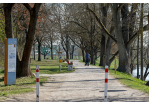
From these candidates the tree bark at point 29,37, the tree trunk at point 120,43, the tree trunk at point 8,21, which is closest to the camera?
the tree trunk at point 8,21

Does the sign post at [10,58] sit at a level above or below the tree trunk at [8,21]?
below

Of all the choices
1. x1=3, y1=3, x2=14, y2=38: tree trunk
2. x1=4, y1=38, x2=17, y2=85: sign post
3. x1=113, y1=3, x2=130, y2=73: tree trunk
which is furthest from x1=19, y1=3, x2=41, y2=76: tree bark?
x1=113, y1=3, x2=130, y2=73: tree trunk

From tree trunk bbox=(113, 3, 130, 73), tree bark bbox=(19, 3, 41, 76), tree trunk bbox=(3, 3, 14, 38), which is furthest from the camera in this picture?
tree trunk bbox=(113, 3, 130, 73)

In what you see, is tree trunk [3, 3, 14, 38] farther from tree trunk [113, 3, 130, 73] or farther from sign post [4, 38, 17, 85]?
tree trunk [113, 3, 130, 73]

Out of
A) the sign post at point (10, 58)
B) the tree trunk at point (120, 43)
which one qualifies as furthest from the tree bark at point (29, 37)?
the tree trunk at point (120, 43)

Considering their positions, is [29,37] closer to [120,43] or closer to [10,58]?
[10,58]

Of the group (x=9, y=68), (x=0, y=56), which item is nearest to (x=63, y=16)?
(x=0, y=56)

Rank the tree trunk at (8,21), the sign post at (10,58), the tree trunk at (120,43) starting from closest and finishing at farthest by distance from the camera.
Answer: the sign post at (10,58) < the tree trunk at (8,21) < the tree trunk at (120,43)

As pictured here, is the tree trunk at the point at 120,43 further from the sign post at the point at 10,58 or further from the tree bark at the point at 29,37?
the sign post at the point at 10,58

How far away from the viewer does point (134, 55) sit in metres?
44.3

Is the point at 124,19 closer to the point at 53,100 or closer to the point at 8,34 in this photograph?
the point at 8,34

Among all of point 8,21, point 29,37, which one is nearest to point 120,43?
point 29,37

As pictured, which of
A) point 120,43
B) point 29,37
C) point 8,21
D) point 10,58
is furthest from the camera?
point 120,43

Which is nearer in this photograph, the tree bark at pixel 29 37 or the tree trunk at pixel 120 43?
the tree bark at pixel 29 37
